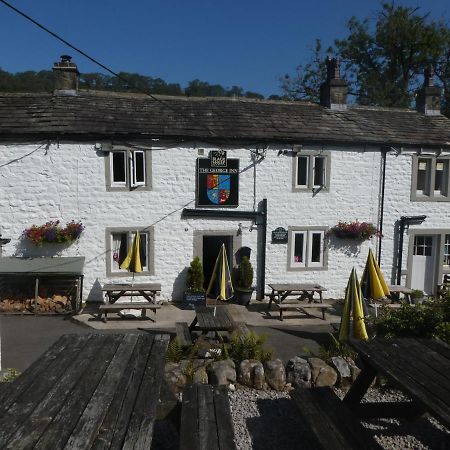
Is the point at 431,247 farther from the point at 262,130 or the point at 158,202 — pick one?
the point at 158,202

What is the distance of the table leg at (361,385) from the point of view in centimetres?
541

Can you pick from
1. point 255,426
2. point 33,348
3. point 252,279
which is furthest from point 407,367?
point 252,279

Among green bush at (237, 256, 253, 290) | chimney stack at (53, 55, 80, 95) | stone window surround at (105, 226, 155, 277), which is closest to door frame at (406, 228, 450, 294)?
green bush at (237, 256, 253, 290)

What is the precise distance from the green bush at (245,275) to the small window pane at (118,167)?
4332mm

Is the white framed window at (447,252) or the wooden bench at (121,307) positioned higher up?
the white framed window at (447,252)

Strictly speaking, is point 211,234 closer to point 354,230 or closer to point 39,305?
point 354,230

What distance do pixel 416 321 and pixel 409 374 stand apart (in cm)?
347

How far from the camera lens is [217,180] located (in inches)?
504

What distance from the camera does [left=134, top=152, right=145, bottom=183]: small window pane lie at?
1254cm

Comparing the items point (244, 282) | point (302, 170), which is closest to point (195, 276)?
point (244, 282)

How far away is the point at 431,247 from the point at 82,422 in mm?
13922

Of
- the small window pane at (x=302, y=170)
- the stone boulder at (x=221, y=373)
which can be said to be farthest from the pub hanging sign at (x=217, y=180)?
the stone boulder at (x=221, y=373)

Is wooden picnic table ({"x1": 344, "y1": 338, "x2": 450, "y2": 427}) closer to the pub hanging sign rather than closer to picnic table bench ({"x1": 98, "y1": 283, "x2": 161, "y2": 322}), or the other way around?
picnic table bench ({"x1": 98, "y1": 283, "x2": 161, "y2": 322})

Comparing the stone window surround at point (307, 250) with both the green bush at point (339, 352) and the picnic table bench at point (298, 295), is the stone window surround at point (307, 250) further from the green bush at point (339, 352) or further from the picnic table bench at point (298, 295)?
the green bush at point (339, 352)
